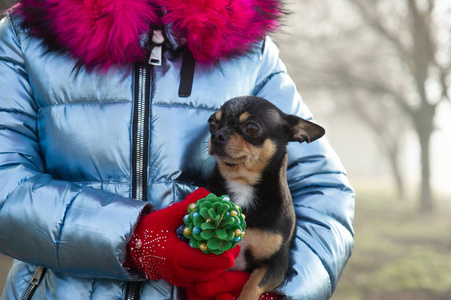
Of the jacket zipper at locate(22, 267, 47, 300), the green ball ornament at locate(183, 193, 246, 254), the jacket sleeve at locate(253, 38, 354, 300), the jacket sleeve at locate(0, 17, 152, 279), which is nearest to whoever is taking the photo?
the green ball ornament at locate(183, 193, 246, 254)

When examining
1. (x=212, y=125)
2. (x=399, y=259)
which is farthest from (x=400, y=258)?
(x=212, y=125)

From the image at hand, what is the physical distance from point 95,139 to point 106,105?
139 mm

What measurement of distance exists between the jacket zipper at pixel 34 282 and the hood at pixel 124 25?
80 centimetres

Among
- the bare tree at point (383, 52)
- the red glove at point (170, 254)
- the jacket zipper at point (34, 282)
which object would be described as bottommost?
the bare tree at point (383, 52)

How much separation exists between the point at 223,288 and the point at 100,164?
65 cm

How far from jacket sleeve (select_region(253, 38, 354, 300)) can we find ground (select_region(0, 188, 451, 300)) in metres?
5.41

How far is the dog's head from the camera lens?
1.91 meters

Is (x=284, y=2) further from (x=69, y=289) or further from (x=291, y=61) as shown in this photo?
(x=291, y=61)

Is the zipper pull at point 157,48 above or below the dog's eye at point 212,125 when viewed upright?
above

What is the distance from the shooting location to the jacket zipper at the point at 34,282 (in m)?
1.69

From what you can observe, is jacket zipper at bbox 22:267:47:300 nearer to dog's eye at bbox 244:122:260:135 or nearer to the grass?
dog's eye at bbox 244:122:260:135

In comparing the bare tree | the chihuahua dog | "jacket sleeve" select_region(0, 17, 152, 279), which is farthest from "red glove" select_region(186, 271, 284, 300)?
the bare tree

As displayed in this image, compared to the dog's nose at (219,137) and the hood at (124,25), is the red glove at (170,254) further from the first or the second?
the hood at (124,25)

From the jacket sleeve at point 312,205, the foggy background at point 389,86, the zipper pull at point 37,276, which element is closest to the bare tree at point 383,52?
the foggy background at point 389,86
